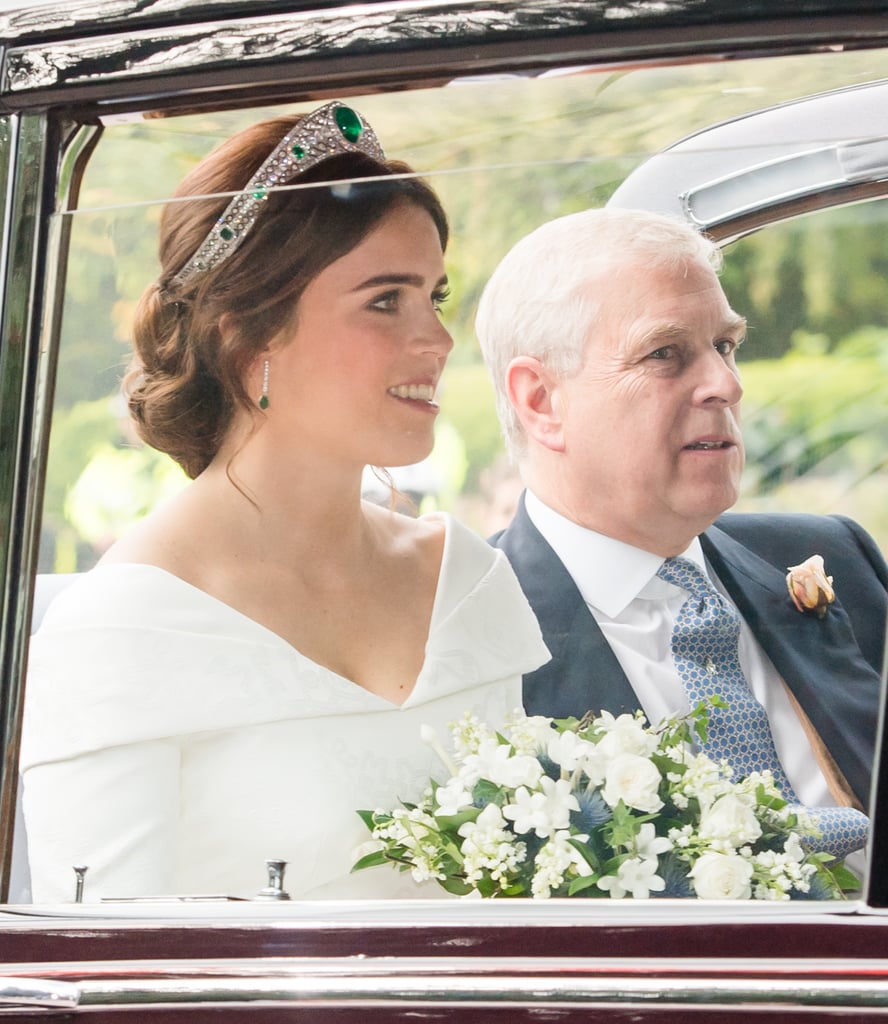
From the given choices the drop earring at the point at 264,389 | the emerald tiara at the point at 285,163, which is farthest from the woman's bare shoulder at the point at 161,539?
the emerald tiara at the point at 285,163

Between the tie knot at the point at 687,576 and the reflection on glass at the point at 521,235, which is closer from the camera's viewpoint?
the reflection on glass at the point at 521,235

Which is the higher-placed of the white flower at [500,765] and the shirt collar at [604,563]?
the shirt collar at [604,563]

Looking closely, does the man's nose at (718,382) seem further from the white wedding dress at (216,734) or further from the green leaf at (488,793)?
the green leaf at (488,793)

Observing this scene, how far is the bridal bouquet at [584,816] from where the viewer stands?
5.04ft

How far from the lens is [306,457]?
1.59m

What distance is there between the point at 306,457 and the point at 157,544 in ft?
0.78

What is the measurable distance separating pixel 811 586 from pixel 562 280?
52 centimetres

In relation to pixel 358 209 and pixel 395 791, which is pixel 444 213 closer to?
pixel 358 209

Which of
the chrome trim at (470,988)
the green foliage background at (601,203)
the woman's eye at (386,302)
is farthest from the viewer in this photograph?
the woman's eye at (386,302)

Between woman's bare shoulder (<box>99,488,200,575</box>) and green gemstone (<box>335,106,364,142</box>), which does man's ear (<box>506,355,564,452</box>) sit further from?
woman's bare shoulder (<box>99,488,200,575</box>)

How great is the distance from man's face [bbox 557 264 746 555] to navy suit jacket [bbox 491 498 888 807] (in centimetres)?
7

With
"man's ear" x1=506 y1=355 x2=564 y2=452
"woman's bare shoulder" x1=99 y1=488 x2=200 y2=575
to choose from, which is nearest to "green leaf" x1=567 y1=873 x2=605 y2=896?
"man's ear" x1=506 y1=355 x2=564 y2=452

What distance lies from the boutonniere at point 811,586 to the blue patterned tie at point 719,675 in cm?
9

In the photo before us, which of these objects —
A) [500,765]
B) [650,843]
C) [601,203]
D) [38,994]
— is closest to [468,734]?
[500,765]
